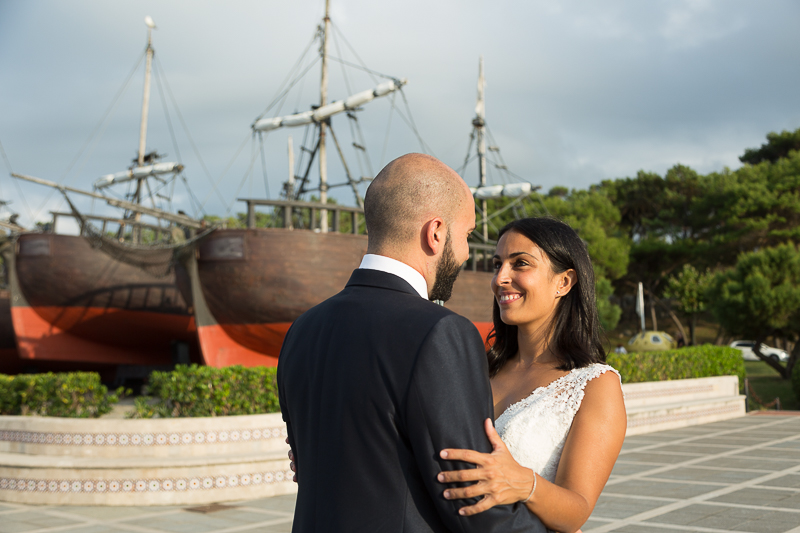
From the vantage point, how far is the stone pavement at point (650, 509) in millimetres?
5603

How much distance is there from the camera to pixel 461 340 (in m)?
1.42

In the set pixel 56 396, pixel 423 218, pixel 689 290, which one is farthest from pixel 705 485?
pixel 689 290

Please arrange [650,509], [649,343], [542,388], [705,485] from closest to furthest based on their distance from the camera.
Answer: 1. [542,388]
2. [650,509]
3. [705,485]
4. [649,343]

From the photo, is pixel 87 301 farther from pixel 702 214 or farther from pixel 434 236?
pixel 702 214

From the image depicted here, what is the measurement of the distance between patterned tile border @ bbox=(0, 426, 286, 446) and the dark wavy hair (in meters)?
5.49

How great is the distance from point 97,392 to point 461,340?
7499mm

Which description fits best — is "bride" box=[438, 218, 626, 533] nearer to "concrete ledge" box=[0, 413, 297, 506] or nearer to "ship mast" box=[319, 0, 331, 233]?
"concrete ledge" box=[0, 413, 297, 506]

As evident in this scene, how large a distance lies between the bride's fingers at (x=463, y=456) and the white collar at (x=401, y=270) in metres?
0.38

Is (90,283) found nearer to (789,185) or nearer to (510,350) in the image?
(510,350)

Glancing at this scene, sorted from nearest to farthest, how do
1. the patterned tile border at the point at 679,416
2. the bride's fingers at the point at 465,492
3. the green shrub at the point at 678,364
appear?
the bride's fingers at the point at 465,492
the patterned tile border at the point at 679,416
the green shrub at the point at 678,364

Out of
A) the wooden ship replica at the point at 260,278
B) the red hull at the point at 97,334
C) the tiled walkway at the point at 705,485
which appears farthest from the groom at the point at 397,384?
the red hull at the point at 97,334

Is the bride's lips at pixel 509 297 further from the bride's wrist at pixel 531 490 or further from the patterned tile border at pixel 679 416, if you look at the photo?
the patterned tile border at pixel 679 416

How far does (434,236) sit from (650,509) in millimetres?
5592

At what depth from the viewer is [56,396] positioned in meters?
7.71
